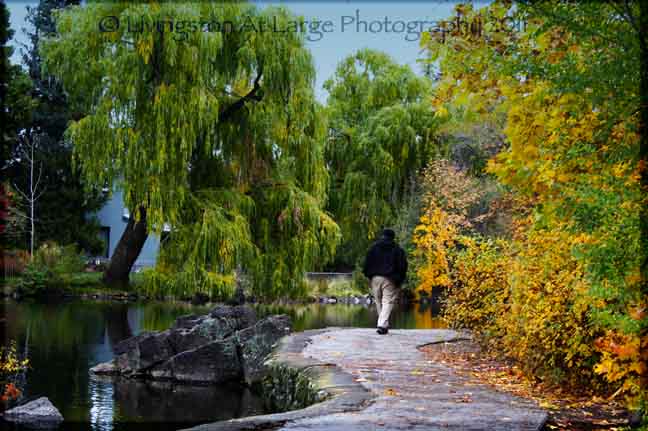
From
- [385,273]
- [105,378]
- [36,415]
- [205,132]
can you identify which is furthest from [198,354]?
[205,132]

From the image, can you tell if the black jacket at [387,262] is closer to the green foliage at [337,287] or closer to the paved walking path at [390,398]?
the paved walking path at [390,398]

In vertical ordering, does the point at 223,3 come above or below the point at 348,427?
above

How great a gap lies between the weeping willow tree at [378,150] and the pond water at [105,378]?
9300mm

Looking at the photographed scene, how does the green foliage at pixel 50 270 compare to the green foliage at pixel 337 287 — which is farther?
the green foliage at pixel 337 287

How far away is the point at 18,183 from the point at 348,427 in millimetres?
34384

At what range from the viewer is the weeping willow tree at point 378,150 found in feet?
108

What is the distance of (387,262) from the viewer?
1291cm

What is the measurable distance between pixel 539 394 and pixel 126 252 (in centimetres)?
1957

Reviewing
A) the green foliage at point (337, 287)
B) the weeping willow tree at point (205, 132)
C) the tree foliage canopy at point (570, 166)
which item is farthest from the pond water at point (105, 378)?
the green foliage at point (337, 287)

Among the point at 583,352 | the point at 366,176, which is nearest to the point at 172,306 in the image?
the point at 366,176

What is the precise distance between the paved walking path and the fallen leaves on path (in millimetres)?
149

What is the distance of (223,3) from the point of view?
20.8 m

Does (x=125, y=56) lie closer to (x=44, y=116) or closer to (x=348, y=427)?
(x=348, y=427)

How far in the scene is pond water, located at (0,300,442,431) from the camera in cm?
1013
